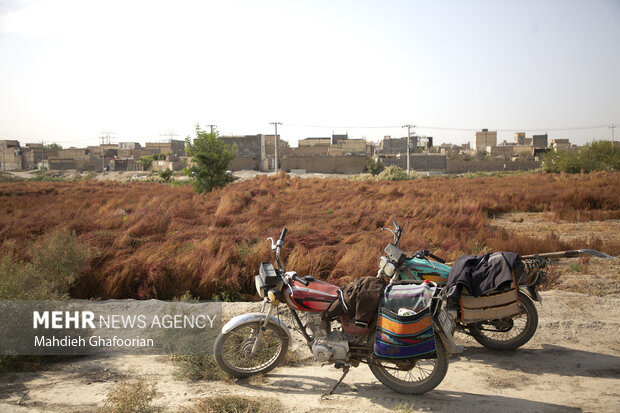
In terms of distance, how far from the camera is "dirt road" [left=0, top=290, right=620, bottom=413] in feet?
15.0

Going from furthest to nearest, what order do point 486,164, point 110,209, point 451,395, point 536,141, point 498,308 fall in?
point 536,141
point 486,164
point 110,209
point 498,308
point 451,395

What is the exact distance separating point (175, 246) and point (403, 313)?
729 cm

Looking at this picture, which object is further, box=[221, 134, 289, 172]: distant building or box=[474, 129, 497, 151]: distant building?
box=[474, 129, 497, 151]: distant building

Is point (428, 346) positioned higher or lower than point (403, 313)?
lower

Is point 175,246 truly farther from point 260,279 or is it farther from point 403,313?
point 403,313

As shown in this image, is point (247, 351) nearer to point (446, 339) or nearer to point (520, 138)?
point (446, 339)

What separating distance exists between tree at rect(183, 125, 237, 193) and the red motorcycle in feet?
86.5

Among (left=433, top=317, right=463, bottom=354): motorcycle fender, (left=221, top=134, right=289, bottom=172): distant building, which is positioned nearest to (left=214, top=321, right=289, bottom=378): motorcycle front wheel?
(left=433, top=317, right=463, bottom=354): motorcycle fender

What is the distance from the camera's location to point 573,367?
18.0 ft

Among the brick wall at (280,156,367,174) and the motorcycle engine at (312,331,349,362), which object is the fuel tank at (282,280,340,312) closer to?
the motorcycle engine at (312,331,349,362)

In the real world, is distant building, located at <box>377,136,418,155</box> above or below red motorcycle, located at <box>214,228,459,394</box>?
above

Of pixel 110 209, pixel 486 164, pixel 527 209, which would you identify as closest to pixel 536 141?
pixel 486 164

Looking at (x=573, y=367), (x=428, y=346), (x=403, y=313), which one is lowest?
(x=573, y=367)

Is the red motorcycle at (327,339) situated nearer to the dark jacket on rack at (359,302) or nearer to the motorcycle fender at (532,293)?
the dark jacket on rack at (359,302)
